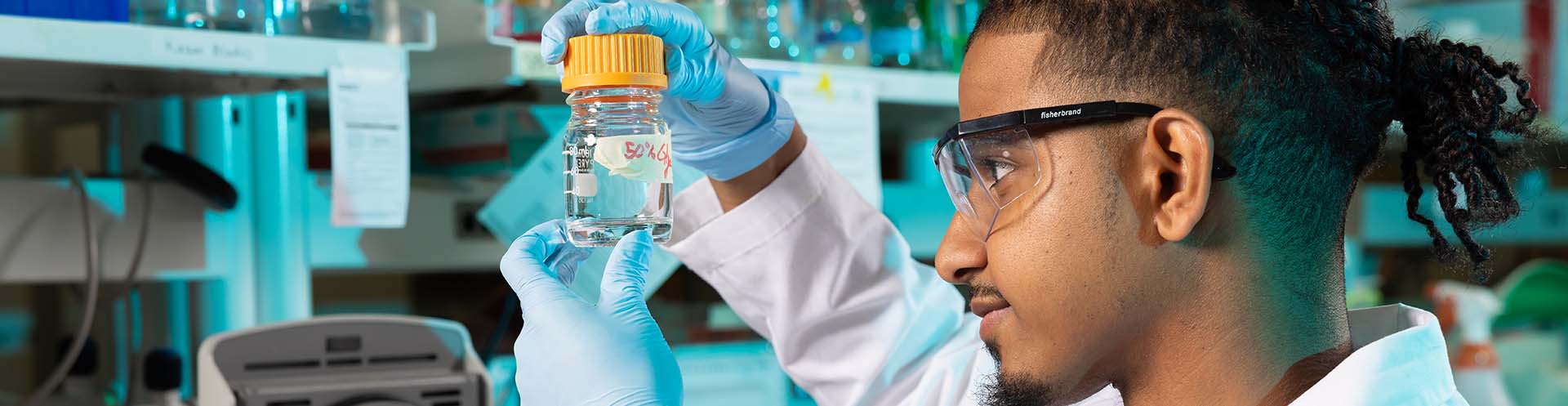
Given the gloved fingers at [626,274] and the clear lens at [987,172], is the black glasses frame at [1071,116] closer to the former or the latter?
the clear lens at [987,172]

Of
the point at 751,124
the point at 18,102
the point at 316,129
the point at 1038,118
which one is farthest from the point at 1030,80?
the point at 18,102

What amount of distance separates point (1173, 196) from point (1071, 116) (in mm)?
92

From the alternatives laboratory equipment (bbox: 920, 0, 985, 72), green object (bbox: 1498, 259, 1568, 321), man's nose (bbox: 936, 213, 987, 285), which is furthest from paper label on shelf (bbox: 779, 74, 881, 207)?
Answer: green object (bbox: 1498, 259, 1568, 321)

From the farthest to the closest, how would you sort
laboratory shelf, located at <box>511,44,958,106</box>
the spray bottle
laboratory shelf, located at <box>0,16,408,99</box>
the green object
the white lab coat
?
1. the green object
2. the spray bottle
3. laboratory shelf, located at <box>511,44,958,106</box>
4. the white lab coat
5. laboratory shelf, located at <box>0,16,408,99</box>

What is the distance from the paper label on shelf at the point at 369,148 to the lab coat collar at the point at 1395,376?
921 millimetres

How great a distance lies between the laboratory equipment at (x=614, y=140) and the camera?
974 millimetres

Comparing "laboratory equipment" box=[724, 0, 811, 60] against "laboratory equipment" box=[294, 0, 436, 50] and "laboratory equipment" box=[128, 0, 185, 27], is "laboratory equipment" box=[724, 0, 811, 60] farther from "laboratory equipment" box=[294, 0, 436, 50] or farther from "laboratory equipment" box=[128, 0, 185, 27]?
"laboratory equipment" box=[128, 0, 185, 27]

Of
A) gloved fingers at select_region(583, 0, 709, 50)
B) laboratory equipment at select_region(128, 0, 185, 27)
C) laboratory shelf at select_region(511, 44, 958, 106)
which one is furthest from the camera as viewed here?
laboratory shelf at select_region(511, 44, 958, 106)

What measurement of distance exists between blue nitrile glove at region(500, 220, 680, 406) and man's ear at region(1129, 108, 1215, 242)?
38 centimetres

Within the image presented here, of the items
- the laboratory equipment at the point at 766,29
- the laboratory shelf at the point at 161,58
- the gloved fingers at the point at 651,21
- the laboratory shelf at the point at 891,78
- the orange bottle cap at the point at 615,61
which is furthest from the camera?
the laboratory equipment at the point at 766,29

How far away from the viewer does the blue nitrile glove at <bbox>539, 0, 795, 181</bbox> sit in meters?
1.09

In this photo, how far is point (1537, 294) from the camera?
3.38 m

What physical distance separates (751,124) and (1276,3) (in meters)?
0.51

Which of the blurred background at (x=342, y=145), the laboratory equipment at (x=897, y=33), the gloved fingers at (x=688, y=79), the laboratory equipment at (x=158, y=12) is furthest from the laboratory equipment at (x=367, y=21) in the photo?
the laboratory equipment at (x=897, y=33)
